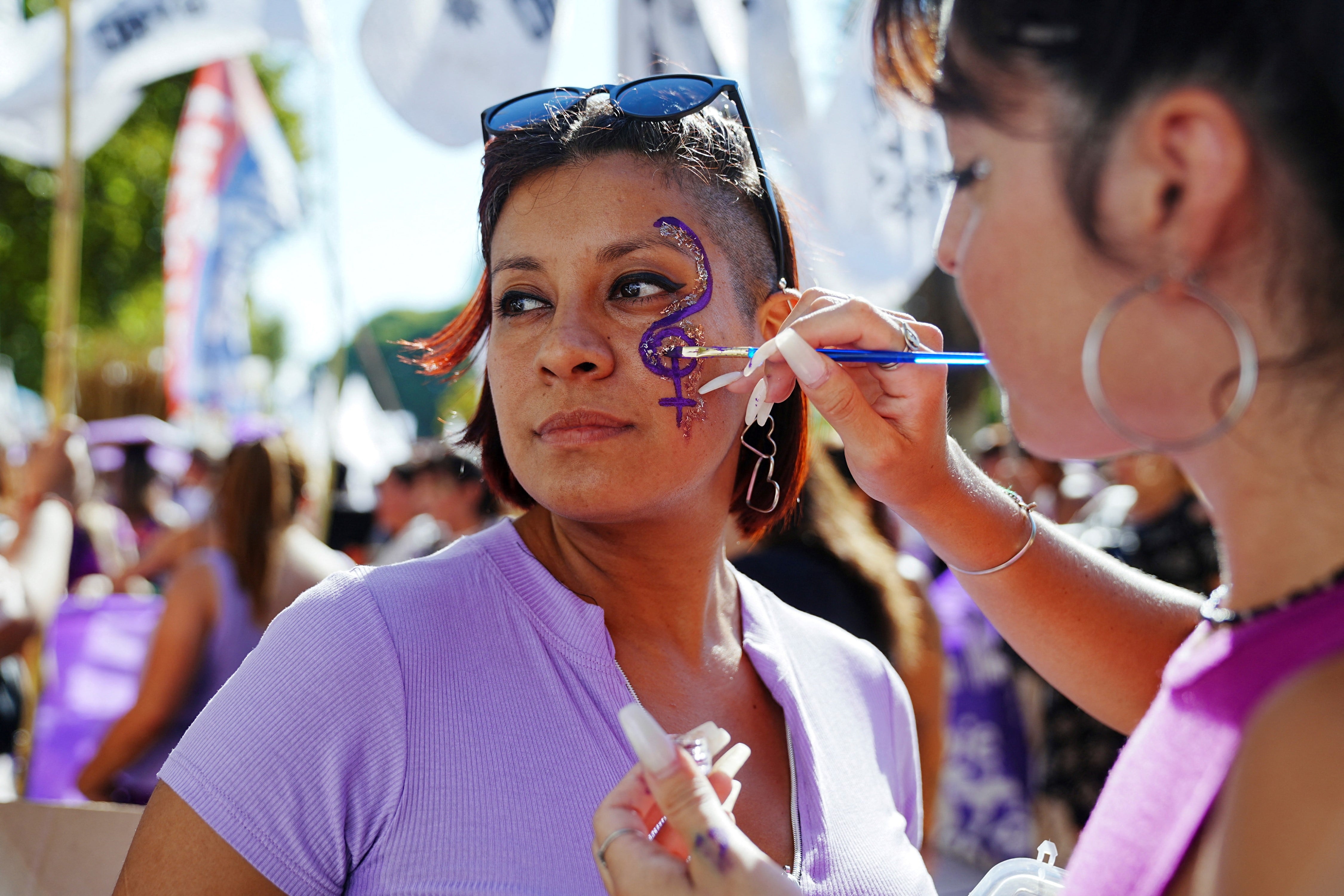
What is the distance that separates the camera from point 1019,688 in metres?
4.86

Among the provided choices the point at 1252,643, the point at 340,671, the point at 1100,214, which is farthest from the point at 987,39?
the point at 340,671

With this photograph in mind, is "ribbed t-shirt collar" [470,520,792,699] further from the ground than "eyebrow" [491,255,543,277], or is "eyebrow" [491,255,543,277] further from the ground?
"eyebrow" [491,255,543,277]

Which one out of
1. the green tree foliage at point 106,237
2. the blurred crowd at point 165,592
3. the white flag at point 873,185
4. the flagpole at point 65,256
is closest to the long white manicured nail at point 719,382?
the blurred crowd at point 165,592

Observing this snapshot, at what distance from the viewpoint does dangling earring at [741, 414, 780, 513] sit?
7.09 ft

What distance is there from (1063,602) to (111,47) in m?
5.31

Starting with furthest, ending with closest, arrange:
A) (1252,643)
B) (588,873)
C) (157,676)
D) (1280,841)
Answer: (157,676)
(588,873)
(1252,643)
(1280,841)

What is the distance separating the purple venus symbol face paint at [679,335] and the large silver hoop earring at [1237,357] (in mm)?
949

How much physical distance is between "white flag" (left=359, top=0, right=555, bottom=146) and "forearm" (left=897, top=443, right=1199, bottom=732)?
7.85 ft

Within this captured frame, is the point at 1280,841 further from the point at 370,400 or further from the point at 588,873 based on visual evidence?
the point at 370,400

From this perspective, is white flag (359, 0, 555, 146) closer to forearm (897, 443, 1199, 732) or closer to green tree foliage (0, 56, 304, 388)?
forearm (897, 443, 1199, 732)

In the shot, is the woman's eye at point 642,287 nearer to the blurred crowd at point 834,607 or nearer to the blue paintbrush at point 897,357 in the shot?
the blue paintbrush at point 897,357

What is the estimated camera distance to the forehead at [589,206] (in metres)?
1.82

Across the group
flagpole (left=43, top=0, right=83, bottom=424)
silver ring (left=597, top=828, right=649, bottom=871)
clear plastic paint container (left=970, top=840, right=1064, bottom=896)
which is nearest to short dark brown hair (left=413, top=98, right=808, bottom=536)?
clear plastic paint container (left=970, top=840, right=1064, bottom=896)

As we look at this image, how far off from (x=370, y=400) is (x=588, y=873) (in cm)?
956
